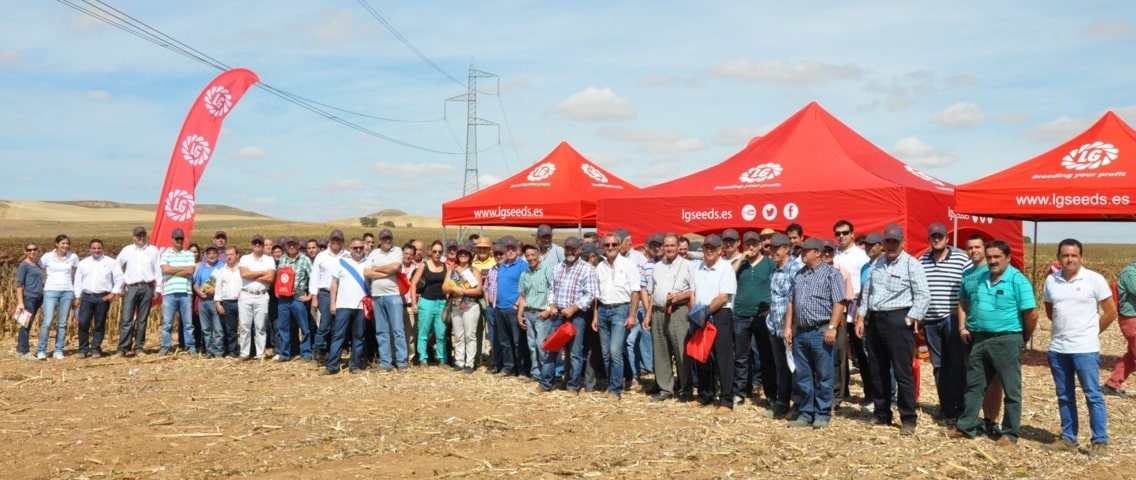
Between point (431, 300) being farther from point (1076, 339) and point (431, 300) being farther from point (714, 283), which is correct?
point (1076, 339)

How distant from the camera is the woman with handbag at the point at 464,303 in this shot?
10.2 meters

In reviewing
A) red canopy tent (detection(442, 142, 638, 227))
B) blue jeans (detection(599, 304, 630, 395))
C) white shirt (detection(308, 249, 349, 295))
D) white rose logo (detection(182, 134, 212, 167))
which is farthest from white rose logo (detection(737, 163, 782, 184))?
white rose logo (detection(182, 134, 212, 167))

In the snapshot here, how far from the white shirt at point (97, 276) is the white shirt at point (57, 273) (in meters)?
0.13

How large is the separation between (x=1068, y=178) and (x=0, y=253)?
1237 inches

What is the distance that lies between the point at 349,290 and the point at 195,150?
4.69m

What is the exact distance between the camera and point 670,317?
839 centimetres

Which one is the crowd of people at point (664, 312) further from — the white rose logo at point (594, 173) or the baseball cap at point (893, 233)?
the white rose logo at point (594, 173)

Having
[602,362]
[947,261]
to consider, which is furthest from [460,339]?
[947,261]

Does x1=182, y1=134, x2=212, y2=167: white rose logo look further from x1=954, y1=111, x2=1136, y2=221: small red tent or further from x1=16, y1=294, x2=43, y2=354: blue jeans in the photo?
x1=954, y1=111, x2=1136, y2=221: small red tent

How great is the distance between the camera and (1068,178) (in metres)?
9.71

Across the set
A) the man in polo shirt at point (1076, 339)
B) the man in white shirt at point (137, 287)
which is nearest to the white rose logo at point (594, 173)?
the man in white shirt at point (137, 287)

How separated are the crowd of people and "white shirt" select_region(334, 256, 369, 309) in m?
0.02

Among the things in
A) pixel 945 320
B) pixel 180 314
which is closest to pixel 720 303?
pixel 945 320

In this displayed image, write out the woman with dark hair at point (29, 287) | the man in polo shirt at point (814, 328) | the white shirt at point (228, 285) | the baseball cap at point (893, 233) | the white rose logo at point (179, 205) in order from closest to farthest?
1. the baseball cap at point (893, 233)
2. the man in polo shirt at point (814, 328)
3. the white shirt at point (228, 285)
4. the woman with dark hair at point (29, 287)
5. the white rose logo at point (179, 205)
